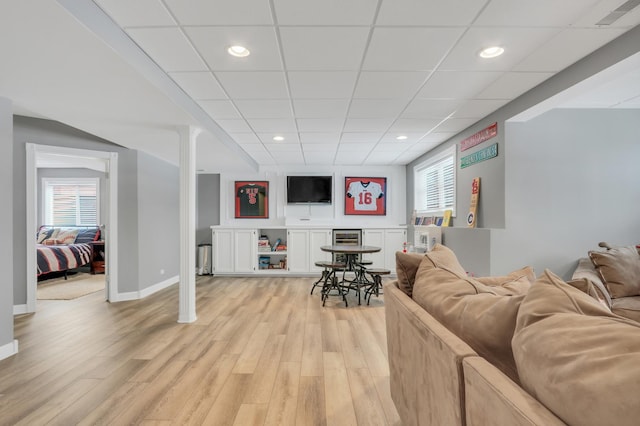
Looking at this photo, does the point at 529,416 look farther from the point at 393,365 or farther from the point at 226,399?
the point at 226,399

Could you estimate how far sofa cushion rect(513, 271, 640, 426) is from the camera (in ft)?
1.80

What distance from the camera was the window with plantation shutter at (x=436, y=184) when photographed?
478 cm

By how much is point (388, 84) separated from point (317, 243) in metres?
4.15

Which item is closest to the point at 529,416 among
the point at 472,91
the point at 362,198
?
the point at 472,91

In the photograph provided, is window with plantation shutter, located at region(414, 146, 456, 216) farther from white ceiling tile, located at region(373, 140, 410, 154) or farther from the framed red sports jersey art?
the framed red sports jersey art

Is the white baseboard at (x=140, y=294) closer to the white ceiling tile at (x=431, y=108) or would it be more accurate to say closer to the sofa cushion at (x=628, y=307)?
the white ceiling tile at (x=431, y=108)

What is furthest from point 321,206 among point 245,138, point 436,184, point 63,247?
point 63,247

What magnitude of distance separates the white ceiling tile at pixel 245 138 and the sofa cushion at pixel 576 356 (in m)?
4.29

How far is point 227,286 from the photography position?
220 inches

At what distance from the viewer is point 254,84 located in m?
2.85

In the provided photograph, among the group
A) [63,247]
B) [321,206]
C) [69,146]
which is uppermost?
[69,146]

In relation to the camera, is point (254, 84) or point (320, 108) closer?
point (254, 84)

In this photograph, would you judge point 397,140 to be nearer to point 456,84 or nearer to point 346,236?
point 456,84

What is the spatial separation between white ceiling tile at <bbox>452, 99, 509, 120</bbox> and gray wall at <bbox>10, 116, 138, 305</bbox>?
4.68m
